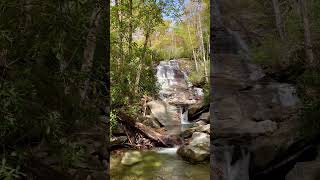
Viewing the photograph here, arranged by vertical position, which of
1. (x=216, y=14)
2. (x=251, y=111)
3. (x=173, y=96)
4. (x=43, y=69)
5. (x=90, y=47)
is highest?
(x=216, y=14)

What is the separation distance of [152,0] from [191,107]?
4821mm

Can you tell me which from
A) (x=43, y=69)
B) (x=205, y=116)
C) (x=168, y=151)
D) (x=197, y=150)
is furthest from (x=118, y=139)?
(x=43, y=69)

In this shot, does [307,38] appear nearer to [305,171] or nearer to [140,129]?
[305,171]

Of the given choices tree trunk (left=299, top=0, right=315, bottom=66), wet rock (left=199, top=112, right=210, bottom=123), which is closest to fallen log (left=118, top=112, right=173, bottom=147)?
wet rock (left=199, top=112, right=210, bottom=123)

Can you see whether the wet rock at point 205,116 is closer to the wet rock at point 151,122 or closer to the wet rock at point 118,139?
the wet rock at point 151,122

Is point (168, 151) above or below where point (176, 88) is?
below

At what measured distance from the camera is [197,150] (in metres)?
7.73

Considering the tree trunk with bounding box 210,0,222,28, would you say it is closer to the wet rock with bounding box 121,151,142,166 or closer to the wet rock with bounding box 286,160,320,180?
the wet rock with bounding box 286,160,320,180

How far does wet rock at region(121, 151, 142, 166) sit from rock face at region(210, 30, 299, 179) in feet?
11.0

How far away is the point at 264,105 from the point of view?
173 inches

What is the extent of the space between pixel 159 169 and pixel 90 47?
149 inches

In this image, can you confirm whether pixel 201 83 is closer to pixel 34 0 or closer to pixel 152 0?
pixel 152 0

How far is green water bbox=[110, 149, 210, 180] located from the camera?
664 cm

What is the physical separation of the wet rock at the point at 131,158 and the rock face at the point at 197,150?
1.02m
